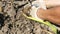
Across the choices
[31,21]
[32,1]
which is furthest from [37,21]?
[32,1]

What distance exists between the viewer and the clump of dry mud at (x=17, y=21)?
37.6 inches

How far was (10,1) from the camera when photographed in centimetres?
102

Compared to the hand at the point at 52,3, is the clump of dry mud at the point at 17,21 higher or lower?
lower

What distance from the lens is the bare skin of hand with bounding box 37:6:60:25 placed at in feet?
3.09

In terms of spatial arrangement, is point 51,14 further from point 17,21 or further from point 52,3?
point 17,21

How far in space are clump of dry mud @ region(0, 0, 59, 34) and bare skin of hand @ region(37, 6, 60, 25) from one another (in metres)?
0.05

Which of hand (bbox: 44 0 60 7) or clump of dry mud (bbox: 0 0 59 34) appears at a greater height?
hand (bbox: 44 0 60 7)

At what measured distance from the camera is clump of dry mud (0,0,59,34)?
95 cm

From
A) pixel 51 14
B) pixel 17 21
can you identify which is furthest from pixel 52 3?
pixel 17 21

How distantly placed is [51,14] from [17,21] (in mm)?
215

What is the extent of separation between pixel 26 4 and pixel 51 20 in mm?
193

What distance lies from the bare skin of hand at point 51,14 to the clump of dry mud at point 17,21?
0.17 ft

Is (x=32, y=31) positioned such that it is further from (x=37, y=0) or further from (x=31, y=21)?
(x=37, y=0)

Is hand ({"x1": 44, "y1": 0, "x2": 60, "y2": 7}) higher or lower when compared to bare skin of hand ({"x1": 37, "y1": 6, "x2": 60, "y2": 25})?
higher
